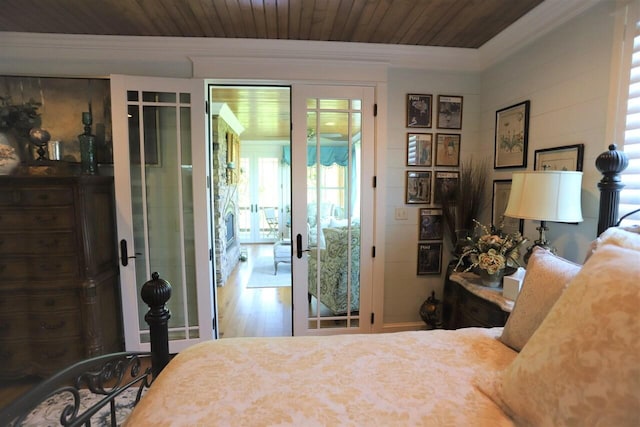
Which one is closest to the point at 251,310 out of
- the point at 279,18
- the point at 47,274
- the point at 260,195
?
the point at 47,274

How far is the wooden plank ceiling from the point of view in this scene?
195 centimetres

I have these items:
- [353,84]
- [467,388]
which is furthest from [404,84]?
[467,388]

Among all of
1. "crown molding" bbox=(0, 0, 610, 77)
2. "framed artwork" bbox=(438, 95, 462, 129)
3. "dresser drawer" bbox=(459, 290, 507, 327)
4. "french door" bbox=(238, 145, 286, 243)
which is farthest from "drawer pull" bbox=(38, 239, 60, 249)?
"french door" bbox=(238, 145, 286, 243)

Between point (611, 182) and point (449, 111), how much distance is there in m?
1.57

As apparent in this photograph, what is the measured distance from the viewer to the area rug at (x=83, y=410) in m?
1.86

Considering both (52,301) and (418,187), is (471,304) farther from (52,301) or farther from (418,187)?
(52,301)

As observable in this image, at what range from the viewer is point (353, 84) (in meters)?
2.59

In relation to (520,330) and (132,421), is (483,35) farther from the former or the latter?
(132,421)

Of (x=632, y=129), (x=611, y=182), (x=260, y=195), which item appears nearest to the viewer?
(x=611, y=182)

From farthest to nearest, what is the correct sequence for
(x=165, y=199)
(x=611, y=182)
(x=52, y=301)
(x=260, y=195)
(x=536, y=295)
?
(x=260, y=195), (x=165, y=199), (x=52, y=301), (x=611, y=182), (x=536, y=295)

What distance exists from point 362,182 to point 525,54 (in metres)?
1.58

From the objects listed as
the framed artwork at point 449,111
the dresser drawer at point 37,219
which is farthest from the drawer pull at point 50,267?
the framed artwork at point 449,111

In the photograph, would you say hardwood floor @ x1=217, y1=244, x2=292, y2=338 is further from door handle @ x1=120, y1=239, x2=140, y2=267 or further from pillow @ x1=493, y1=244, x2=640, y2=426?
pillow @ x1=493, y1=244, x2=640, y2=426

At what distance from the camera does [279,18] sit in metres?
2.12
